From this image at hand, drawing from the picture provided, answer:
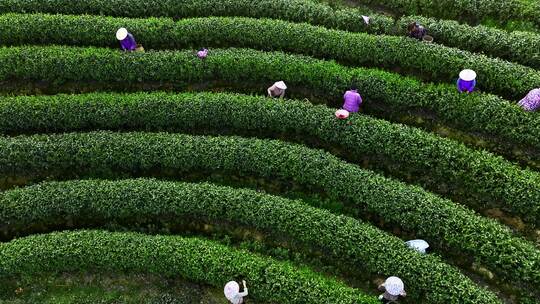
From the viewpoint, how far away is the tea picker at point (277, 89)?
51.2 feet

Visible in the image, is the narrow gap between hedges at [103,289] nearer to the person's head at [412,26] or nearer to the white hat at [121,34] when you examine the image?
the white hat at [121,34]

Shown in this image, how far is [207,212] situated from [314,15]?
7.91 m

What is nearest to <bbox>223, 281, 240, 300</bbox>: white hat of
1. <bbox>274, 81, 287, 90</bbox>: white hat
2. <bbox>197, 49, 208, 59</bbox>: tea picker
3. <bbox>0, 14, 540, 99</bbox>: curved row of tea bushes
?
<bbox>274, 81, 287, 90</bbox>: white hat

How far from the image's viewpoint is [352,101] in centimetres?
1480

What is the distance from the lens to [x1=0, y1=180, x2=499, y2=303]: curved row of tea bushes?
1293 cm

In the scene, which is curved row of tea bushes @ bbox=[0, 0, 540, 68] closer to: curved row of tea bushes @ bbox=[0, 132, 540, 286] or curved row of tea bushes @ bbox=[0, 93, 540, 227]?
curved row of tea bushes @ bbox=[0, 93, 540, 227]

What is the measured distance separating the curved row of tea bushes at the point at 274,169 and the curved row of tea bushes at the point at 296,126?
2.42 ft

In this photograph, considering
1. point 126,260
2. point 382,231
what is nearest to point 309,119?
point 382,231

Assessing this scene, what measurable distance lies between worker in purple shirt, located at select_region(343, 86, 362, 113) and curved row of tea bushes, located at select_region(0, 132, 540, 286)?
1.61 meters

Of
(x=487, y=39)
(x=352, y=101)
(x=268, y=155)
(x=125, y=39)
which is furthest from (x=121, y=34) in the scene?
(x=487, y=39)

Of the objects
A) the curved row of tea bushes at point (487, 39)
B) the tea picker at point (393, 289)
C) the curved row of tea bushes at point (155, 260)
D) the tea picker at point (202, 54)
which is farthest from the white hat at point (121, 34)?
the tea picker at point (393, 289)

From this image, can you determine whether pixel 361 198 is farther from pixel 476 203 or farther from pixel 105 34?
pixel 105 34

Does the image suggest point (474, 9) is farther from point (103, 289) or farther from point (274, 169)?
point (103, 289)

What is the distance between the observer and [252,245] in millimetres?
13789
